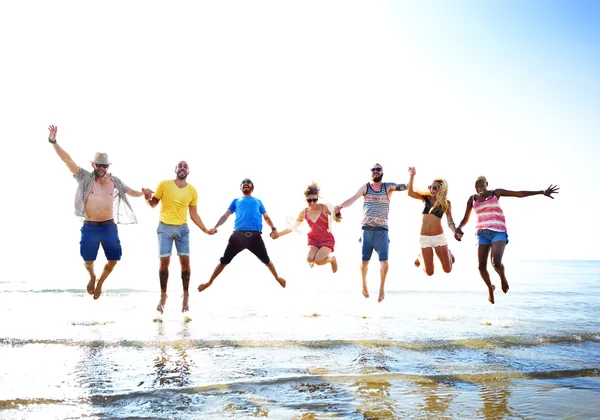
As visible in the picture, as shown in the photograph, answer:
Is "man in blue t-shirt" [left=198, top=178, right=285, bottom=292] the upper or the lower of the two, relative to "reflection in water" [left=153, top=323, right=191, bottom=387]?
upper

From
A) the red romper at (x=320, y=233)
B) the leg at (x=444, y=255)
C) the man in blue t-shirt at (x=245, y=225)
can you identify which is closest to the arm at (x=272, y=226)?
the man in blue t-shirt at (x=245, y=225)

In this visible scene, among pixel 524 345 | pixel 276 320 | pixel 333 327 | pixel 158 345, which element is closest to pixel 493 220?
pixel 524 345

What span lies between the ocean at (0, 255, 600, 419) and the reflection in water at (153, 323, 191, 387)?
24mm

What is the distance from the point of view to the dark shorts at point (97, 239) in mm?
10102

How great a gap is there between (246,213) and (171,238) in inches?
67.4

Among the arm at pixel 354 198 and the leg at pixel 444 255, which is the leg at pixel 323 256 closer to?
the arm at pixel 354 198

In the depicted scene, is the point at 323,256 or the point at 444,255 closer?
the point at 444,255

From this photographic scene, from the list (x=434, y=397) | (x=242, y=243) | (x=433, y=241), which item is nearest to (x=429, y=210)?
(x=433, y=241)

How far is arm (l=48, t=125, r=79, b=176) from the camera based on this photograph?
9.51 metres

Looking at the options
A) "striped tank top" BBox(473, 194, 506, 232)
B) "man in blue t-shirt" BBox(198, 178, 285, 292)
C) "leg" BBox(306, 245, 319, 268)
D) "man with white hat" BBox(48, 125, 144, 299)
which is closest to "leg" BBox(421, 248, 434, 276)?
"striped tank top" BBox(473, 194, 506, 232)

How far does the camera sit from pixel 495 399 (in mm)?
5535

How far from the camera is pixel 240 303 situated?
15.4 metres

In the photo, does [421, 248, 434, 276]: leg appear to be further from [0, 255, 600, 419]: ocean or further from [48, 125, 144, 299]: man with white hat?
[48, 125, 144, 299]: man with white hat

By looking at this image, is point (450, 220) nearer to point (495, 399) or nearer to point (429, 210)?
point (429, 210)
